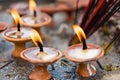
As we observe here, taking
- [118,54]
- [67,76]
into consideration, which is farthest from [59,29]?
[67,76]

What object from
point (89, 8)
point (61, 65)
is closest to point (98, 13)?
point (89, 8)

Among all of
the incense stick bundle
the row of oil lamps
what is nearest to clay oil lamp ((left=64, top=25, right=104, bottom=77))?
the row of oil lamps

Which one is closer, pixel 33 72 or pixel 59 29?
pixel 33 72

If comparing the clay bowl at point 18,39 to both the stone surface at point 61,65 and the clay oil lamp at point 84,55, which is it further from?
the clay oil lamp at point 84,55

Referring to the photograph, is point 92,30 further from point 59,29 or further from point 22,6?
point 22,6

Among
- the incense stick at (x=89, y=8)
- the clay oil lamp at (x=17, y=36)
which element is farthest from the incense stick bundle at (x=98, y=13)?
the clay oil lamp at (x=17, y=36)

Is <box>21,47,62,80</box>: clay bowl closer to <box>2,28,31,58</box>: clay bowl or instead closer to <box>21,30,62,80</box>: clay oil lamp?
<box>21,30,62,80</box>: clay oil lamp

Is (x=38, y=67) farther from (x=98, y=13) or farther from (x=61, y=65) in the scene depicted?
(x=98, y=13)
